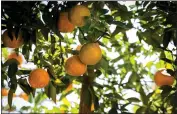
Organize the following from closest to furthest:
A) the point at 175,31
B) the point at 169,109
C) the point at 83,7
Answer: the point at 83,7 → the point at 175,31 → the point at 169,109

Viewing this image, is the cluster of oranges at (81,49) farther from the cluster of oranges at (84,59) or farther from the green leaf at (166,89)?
the green leaf at (166,89)

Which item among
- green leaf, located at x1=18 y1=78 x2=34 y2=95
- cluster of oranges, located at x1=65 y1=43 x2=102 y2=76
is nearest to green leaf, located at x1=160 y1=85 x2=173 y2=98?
cluster of oranges, located at x1=65 y1=43 x2=102 y2=76

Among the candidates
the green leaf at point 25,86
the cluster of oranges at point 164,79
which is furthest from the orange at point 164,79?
the green leaf at point 25,86

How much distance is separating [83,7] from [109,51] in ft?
1.71

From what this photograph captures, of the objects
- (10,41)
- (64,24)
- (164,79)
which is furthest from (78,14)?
(164,79)

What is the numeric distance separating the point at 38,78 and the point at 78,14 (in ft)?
0.52

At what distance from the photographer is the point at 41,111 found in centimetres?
144

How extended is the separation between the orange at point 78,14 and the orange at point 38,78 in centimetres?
13

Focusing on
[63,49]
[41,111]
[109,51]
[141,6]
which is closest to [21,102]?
[41,111]

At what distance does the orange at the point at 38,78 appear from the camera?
30.2 inches

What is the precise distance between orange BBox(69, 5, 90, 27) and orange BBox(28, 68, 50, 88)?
13cm

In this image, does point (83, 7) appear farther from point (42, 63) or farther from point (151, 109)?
point (151, 109)

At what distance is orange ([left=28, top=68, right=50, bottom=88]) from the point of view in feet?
2.52

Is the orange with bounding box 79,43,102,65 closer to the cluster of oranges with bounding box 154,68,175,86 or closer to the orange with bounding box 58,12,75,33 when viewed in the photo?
the orange with bounding box 58,12,75,33
